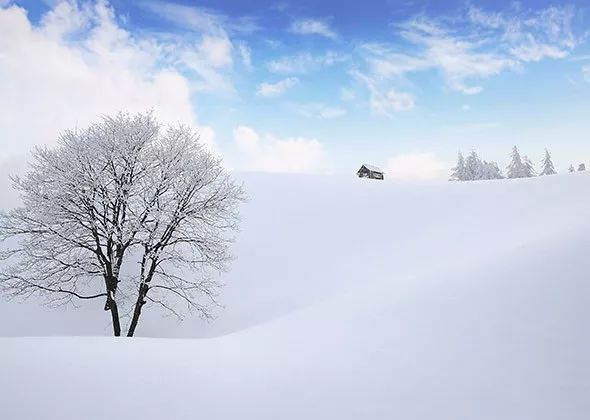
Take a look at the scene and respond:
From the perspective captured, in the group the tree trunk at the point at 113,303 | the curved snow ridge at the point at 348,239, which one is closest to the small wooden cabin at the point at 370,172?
the curved snow ridge at the point at 348,239

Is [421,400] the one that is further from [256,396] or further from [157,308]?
[157,308]

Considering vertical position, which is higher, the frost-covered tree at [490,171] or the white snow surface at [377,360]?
the frost-covered tree at [490,171]

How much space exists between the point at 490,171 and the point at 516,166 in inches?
266

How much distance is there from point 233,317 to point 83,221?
7841 millimetres

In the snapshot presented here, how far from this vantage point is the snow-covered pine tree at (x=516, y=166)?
6197 cm

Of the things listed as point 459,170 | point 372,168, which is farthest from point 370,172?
point 459,170

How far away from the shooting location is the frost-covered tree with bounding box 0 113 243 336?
14234 mm

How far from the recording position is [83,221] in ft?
48.7

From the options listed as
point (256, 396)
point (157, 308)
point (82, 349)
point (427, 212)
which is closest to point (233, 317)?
point (157, 308)

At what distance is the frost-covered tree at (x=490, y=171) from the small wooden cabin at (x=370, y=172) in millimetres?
25886

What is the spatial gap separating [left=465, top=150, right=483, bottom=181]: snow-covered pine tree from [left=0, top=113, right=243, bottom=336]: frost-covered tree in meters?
60.5

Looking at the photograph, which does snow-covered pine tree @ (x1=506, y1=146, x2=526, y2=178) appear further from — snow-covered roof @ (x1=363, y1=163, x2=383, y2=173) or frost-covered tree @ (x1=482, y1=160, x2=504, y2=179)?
snow-covered roof @ (x1=363, y1=163, x2=383, y2=173)

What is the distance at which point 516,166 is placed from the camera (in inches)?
2456

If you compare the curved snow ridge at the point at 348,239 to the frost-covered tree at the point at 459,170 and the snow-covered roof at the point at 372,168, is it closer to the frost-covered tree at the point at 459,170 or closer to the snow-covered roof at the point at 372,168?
the snow-covered roof at the point at 372,168
